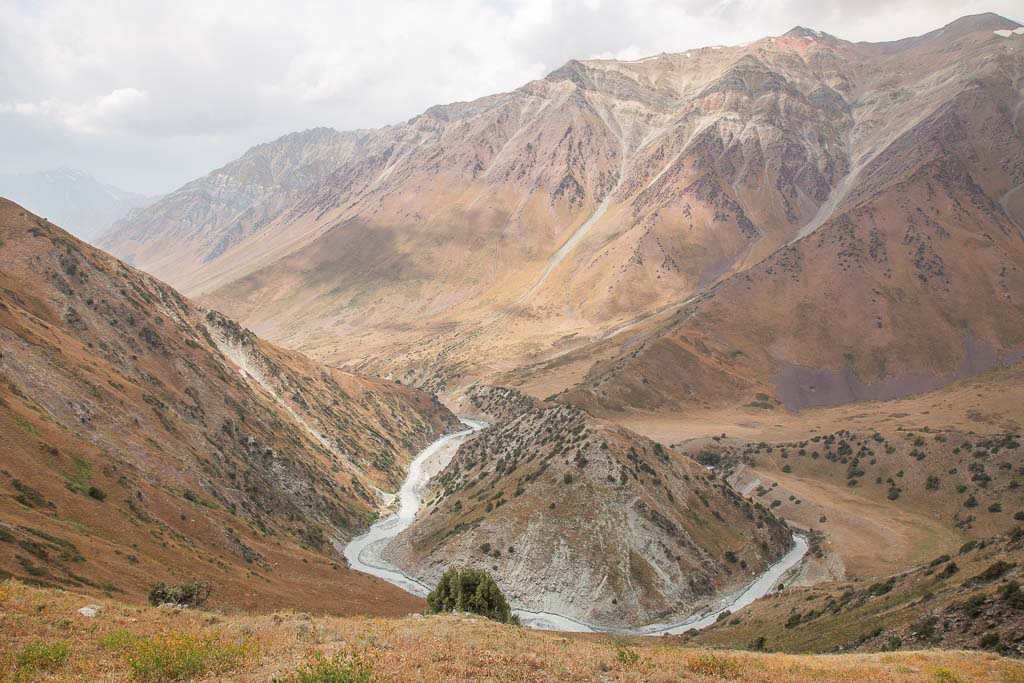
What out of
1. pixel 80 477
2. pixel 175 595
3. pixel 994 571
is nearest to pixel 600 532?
pixel 994 571

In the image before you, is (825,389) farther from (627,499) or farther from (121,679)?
(121,679)

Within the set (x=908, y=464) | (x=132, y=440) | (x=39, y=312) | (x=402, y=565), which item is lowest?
(x=908, y=464)

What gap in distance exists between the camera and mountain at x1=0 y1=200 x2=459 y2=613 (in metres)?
41.9

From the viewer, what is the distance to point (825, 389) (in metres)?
188

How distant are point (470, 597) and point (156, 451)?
124 feet

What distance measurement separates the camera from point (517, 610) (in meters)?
71.9

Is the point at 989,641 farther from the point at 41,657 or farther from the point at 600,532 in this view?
the point at 600,532

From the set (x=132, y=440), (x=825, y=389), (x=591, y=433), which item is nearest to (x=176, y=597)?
(x=132, y=440)

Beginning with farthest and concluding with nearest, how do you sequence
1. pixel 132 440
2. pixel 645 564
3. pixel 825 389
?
1. pixel 825 389
2. pixel 645 564
3. pixel 132 440

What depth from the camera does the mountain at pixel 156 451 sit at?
4191 centimetres

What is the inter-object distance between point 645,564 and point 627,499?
8472 mm

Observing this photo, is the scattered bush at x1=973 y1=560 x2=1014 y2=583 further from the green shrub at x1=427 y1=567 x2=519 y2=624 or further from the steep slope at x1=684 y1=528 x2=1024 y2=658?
the green shrub at x1=427 y1=567 x2=519 y2=624

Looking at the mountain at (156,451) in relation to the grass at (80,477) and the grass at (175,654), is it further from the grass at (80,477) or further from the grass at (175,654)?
the grass at (175,654)

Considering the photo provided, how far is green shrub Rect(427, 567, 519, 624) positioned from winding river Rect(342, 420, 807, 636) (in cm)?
2145
